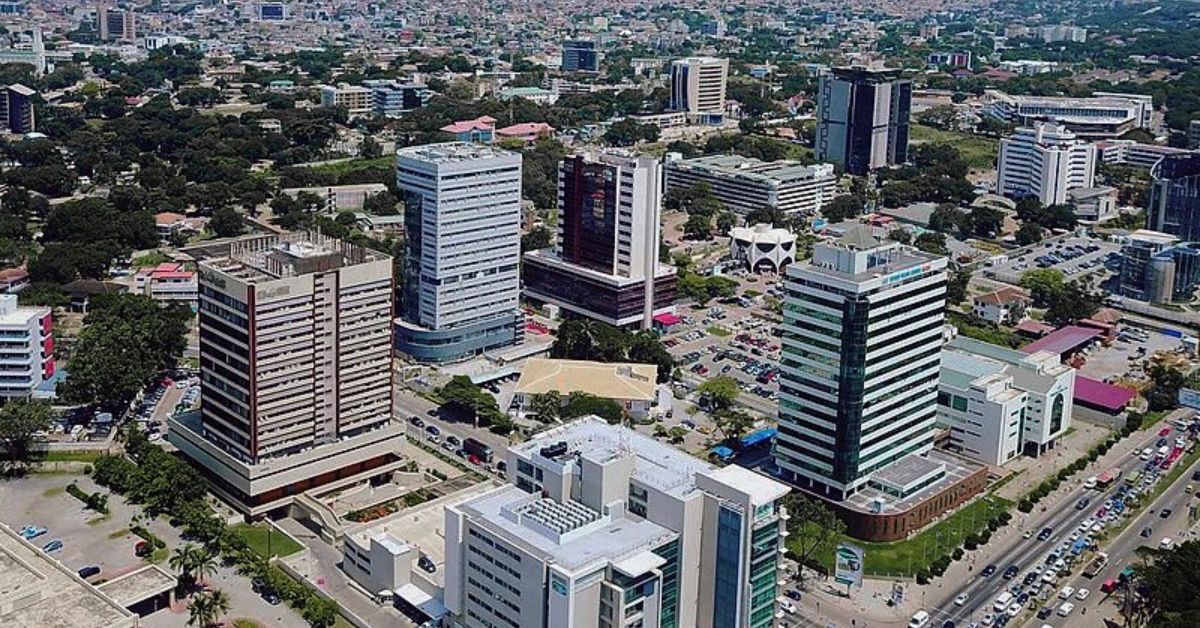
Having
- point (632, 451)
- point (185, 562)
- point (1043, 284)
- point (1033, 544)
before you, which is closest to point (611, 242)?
point (1033, 544)

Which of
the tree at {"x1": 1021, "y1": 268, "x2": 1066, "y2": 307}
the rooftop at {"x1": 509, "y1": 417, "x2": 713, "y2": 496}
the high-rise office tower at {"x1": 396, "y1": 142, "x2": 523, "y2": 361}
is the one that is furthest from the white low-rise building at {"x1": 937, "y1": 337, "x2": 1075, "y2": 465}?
the high-rise office tower at {"x1": 396, "y1": 142, "x2": 523, "y2": 361}

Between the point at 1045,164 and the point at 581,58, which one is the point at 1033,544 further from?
the point at 581,58

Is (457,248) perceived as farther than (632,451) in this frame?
Yes

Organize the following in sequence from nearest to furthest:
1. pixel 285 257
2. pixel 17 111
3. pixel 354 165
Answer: pixel 285 257 → pixel 354 165 → pixel 17 111

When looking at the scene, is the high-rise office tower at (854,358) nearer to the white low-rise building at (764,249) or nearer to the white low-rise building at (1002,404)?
the white low-rise building at (1002,404)

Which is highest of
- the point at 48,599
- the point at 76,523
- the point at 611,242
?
the point at 611,242

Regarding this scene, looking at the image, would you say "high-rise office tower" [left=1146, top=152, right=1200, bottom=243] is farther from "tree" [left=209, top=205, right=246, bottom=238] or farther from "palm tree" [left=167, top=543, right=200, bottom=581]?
"palm tree" [left=167, top=543, right=200, bottom=581]

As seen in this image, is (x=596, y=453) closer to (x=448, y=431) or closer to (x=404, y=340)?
(x=448, y=431)
